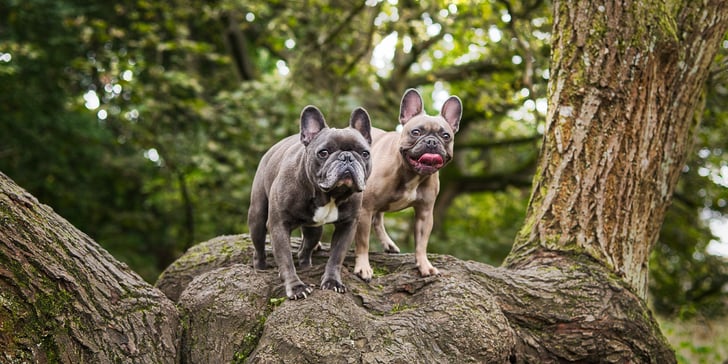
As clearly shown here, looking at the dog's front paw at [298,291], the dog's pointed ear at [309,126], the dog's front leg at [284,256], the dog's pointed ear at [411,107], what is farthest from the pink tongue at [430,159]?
the dog's front paw at [298,291]

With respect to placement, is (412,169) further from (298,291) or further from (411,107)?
(298,291)

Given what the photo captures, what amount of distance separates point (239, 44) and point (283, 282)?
11821 millimetres

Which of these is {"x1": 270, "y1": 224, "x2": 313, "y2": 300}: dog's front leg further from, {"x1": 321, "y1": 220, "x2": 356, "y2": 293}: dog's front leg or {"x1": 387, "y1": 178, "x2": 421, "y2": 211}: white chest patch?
{"x1": 387, "y1": 178, "x2": 421, "y2": 211}: white chest patch

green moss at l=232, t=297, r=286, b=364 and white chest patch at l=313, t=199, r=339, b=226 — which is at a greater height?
white chest patch at l=313, t=199, r=339, b=226

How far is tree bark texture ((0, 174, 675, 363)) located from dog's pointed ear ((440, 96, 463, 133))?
1247mm

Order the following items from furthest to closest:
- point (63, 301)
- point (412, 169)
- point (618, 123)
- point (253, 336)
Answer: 1. point (618, 123)
2. point (412, 169)
3. point (253, 336)
4. point (63, 301)

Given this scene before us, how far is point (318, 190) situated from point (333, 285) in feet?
2.45

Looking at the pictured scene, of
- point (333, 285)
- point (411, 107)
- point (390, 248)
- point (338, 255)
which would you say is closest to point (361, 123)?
point (411, 107)

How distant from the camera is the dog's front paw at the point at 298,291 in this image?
16.6 feet

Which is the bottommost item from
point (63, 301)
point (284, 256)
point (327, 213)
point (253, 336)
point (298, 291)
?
point (253, 336)

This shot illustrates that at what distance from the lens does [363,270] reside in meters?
5.70

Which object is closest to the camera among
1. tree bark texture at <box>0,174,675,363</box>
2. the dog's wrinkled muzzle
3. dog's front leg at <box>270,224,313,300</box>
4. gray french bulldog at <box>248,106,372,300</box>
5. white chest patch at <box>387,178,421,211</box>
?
tree bark texture at <box>0,174,675,363</box>

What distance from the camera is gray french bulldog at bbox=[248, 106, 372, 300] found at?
496 centimetres

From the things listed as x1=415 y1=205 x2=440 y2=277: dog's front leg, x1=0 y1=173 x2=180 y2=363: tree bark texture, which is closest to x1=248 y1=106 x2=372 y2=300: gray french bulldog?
x1=415 y1=205 x2=440 y2=277: dog's front leg
